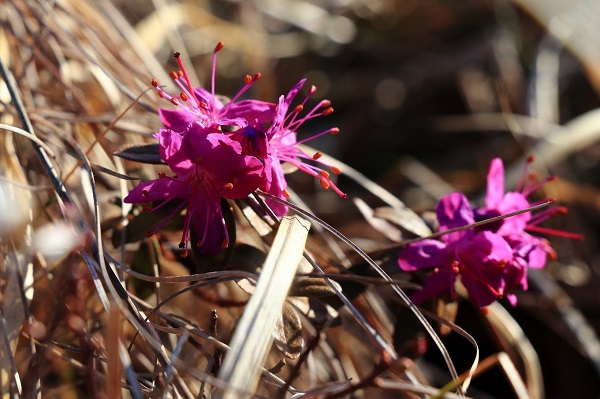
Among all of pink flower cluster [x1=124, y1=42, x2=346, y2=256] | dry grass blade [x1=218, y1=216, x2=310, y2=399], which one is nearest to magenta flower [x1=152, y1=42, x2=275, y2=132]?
pink flower cluster [x1=124, y1=42, x2=346, y2=256]

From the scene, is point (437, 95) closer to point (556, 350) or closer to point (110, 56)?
point (556, 350)

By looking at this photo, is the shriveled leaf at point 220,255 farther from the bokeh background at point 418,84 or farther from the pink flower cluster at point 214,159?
the bokeh background at point 418,84

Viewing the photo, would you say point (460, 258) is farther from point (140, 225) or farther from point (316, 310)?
point (140, 225)

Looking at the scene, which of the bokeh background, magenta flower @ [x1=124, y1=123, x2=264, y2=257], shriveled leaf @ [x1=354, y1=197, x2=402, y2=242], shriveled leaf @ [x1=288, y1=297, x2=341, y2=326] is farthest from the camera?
the bokeh background

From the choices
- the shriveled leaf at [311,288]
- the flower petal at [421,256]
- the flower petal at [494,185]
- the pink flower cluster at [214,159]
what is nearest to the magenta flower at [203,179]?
the pink flower cluster at [214,159]

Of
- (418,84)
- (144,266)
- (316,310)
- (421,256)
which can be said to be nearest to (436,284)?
(421,256)

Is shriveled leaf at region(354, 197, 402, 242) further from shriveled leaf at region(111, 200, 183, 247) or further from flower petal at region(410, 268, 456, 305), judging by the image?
shriveled leaf at region(111, 200, 183, 247)
